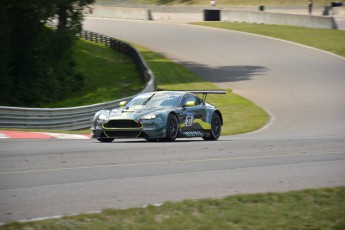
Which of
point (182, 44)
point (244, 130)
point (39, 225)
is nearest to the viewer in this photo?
point (39, 225)

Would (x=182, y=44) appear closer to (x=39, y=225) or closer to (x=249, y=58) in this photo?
(x=249, y=58)

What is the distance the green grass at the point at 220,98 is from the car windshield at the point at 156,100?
5471 millimetres

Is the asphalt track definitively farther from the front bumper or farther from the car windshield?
the car windshield

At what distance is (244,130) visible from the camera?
989 inches

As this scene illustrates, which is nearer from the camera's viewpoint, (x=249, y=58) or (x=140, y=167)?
(x=140, y=167)

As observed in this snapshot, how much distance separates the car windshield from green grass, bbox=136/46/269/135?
17.9ft

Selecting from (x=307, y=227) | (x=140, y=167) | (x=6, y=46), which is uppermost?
(x=307, y=227)

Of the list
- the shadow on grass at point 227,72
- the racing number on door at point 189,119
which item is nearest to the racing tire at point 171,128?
the racing number on door at point 189,119

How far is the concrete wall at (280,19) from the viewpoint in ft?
190

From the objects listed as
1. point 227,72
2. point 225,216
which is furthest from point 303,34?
point 225,216

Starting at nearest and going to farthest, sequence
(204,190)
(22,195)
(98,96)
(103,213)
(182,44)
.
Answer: (103,213)
(22,195)
(204,190)
(98,96)
(182,44)

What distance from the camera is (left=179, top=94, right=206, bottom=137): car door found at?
58.4 feet

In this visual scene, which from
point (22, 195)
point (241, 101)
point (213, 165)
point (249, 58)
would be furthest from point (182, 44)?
point (22, 195)

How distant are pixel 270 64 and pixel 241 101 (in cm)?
1262
